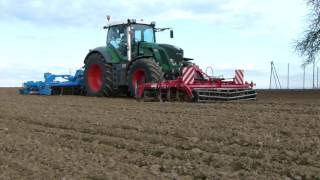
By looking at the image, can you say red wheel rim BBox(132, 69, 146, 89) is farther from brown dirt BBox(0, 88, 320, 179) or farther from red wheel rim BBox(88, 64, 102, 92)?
brown dirt BBox(0, 88, 320, 179)

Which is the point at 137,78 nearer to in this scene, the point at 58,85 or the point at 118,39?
the point at 118,39

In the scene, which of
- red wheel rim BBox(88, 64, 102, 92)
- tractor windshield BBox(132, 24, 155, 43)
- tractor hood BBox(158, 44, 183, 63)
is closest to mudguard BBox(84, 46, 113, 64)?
red wheel rim BBox(88, 64, 102, 92)

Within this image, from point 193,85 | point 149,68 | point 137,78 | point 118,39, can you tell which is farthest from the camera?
point 118,39

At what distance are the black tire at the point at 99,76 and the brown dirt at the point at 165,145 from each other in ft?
21.7

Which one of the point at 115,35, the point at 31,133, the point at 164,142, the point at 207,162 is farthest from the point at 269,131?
the point at 115,35

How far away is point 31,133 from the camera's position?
9.51 metres

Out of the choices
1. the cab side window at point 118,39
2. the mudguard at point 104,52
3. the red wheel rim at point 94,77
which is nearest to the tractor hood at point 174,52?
the cab side window at point 118,39

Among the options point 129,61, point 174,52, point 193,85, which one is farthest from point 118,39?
point 193,85

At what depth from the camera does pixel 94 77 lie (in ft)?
65.1

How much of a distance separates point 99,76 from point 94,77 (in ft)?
0.82

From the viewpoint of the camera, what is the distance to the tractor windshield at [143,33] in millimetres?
18109

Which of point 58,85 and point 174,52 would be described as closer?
point 174,52

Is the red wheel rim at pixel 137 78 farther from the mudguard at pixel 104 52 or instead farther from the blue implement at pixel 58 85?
the blue implement at pixel 58 85

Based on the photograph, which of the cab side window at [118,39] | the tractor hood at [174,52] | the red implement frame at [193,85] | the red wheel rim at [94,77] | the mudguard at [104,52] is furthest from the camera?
the red wheel rim at [94,77]
